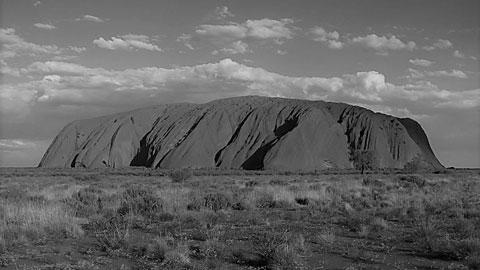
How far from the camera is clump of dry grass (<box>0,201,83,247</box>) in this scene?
Answer: 13172 mm

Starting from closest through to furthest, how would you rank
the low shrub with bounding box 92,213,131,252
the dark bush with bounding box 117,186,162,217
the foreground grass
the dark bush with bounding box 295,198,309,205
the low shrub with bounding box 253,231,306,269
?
the low shrub with bounding box 253,231,306,269 < the foreground grass < the low shrub with bounding box 92,213,131,252 < the dark bush with bounding box 117,186,162,217 < the dark bush with bounding box 295,198,309,205

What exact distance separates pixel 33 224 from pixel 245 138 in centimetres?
10848

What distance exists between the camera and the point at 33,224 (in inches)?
568

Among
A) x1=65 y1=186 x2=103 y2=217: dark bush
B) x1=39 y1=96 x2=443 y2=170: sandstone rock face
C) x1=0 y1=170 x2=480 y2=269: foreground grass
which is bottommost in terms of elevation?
x1=65 y1=186 x2=103 y2=217: dark bush

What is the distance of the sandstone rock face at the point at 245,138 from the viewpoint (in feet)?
376

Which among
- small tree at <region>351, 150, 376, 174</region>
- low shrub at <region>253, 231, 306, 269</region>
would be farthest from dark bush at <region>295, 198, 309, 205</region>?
small tree at <region>351, 150, 376, 174</region>

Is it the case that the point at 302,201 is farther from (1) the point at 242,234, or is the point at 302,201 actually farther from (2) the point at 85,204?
(1) the point at 242,234

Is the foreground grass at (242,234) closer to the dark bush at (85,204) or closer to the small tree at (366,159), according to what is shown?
the dark bush at (85,204)

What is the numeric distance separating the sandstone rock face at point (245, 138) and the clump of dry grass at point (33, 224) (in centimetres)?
9108

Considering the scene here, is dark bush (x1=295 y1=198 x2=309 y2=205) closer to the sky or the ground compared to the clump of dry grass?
closer to the sky

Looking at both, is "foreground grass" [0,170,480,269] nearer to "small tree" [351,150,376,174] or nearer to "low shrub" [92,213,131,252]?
"low shrub" [92,213,131,252]

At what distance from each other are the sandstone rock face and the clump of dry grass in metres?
91.1

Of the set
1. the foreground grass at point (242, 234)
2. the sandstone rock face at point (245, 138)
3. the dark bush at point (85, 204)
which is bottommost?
the dark bush at point (85, 204)

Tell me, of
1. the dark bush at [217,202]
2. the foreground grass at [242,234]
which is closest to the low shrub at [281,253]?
the foreground grass at [242,234]
